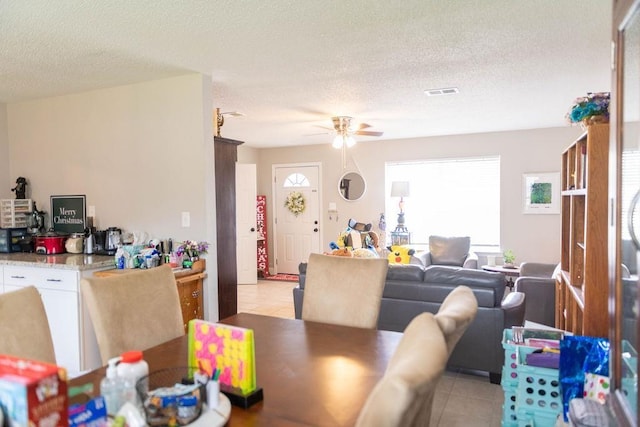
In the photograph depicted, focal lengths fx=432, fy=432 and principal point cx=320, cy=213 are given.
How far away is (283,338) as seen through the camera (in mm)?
1851

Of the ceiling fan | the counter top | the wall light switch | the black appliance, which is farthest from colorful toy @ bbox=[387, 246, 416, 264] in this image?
the black appliance

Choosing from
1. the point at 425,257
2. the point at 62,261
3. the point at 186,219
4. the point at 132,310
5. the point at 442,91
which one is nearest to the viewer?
the point at 132,310

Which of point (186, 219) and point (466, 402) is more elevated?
point (186, 219)

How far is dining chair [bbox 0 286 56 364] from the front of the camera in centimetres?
151

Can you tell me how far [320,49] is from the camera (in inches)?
114

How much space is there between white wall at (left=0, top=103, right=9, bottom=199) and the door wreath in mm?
4218

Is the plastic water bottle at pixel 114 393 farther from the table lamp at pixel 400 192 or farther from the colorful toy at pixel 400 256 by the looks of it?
the table lamp at pixel 400 192

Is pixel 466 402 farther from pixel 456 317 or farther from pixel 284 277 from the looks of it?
pixel 284 277

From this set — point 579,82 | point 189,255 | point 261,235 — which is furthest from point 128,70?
point 261,235

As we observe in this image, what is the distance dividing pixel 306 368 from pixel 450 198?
18.9 ft

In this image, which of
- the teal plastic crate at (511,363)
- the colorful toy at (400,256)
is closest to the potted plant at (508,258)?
the colorful toy at (400,256)

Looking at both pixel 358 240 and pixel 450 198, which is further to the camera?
pixel 450 198

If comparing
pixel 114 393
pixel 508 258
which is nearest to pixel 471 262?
pixel 508 258

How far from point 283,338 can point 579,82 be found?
351cm
